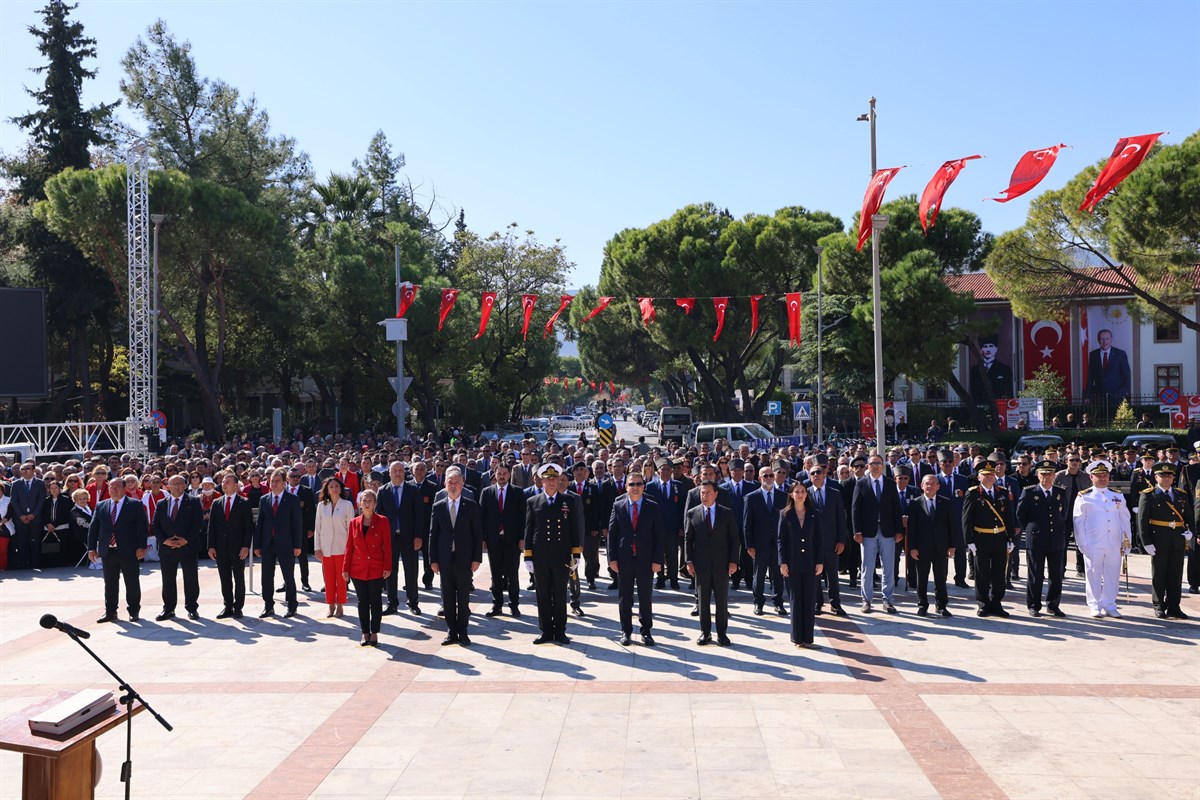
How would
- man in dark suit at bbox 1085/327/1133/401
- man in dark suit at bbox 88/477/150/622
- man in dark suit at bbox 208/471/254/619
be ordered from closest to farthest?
1. man in dark suit at bbox 88/477/150/622
2. man in dark suit at bbox 208/471/254/619
3. man in dark suit at bbox 1085/327/1133/401

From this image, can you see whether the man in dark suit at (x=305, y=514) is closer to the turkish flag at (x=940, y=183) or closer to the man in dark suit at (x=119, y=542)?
the man in dark suit at (x=119, y=542)

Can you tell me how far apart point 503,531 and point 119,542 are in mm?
4582

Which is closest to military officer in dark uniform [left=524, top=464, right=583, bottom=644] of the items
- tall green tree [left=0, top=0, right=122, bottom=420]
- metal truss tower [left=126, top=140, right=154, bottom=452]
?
metal truss tower [left=126, top=140, right=154, bottom=452]

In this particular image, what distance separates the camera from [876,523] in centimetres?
1230

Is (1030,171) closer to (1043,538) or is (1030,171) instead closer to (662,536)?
(1043,538)

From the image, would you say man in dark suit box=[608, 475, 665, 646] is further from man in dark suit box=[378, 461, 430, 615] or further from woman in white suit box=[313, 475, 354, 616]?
woman in white suit box=[313, 475, 354, 616]

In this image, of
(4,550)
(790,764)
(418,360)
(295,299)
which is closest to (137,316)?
(295,299)

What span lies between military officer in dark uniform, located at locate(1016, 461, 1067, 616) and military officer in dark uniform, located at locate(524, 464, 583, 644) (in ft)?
18.0

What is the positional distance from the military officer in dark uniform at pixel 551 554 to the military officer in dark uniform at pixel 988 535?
4.70 m

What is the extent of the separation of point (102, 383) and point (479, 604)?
3988cm

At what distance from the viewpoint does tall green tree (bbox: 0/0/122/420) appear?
138 ft

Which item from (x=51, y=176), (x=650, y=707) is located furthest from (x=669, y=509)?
(x=51, y=176)

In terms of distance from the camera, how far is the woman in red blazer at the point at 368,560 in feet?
35.3

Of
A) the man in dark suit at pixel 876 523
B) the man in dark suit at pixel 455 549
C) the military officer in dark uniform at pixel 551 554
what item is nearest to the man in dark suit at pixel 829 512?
the man in dark suit at pixel 876 523
